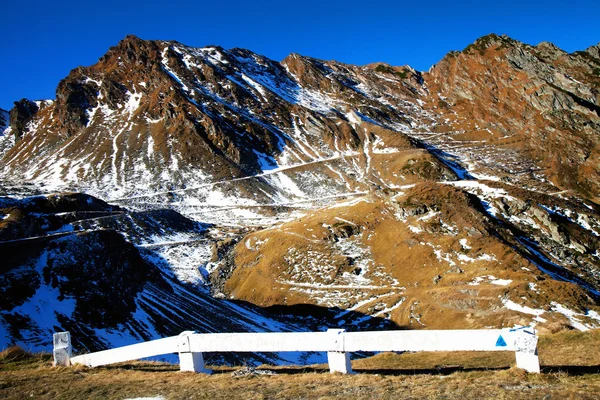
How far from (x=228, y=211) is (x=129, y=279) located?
110304 millimetres

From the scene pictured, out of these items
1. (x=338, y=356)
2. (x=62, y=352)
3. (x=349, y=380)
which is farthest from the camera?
(x=62, y=352)

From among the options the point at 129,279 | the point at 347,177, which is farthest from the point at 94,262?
the point at 347,177

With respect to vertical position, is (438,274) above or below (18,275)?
below

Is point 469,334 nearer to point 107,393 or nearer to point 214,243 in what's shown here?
point 107,393

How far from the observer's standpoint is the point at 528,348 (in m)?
11.5

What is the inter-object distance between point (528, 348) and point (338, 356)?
5.18 metres

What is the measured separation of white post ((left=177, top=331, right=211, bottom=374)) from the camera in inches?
570

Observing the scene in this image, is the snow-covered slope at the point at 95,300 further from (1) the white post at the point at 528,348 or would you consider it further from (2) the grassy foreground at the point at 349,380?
(1) the white post at the point at 528,348

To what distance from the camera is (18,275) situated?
144 feet

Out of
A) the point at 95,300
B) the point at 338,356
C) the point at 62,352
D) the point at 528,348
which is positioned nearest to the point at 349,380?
the point at 338,356

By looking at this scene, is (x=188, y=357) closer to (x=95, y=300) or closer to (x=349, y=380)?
(x=349, y=380)

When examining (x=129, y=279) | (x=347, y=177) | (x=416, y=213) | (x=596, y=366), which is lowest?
(x=596, y=366)

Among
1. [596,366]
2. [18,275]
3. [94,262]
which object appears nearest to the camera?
[596,366]

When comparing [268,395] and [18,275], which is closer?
[268,395]
